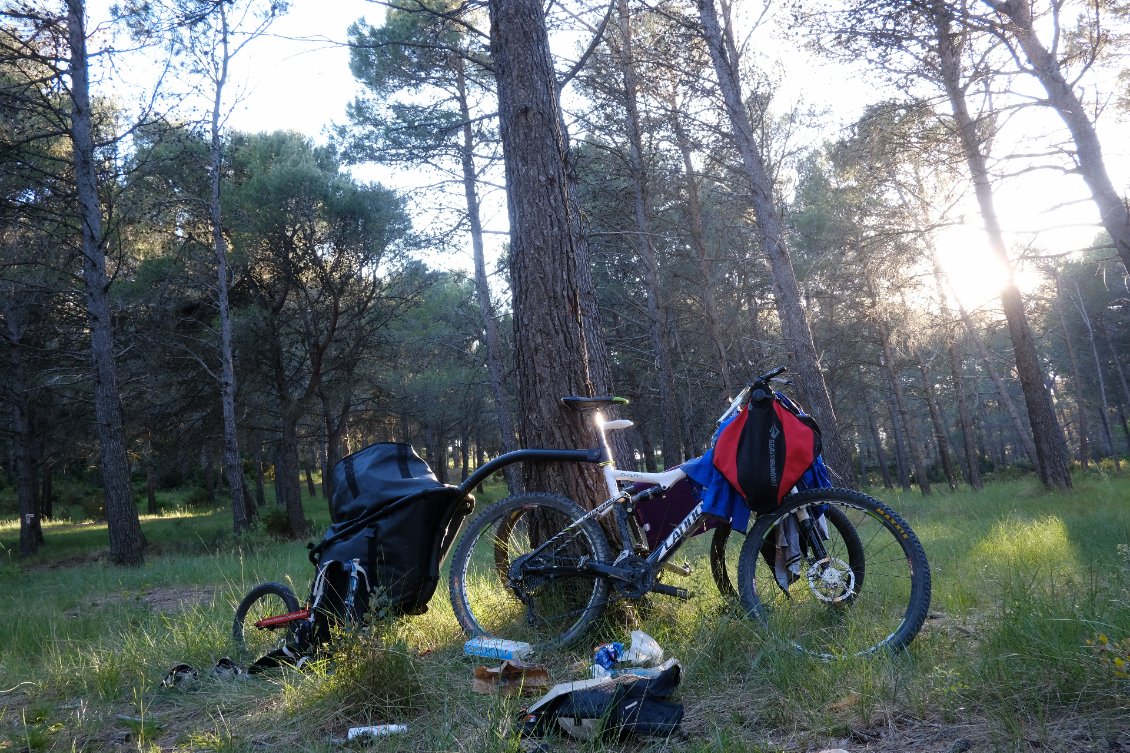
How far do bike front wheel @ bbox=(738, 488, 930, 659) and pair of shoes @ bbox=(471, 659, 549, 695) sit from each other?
2.97 feet

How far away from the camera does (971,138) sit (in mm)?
8852

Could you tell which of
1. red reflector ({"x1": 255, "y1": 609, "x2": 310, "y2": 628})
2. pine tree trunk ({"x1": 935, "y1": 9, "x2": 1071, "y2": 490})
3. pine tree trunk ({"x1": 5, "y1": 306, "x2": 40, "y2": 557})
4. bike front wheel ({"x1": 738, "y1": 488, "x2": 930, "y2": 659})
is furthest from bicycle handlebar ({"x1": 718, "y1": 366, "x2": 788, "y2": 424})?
pine tree trunk ({"x1": 5, "y1": 306, "x2": 40, "y2": 557})

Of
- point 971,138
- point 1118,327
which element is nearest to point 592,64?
point 971,138

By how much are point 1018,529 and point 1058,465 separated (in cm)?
638

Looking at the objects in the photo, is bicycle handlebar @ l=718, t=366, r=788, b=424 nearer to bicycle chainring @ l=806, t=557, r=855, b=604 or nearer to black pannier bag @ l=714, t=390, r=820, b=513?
black pannier bag @ l=714, t=390, r=820, b=513

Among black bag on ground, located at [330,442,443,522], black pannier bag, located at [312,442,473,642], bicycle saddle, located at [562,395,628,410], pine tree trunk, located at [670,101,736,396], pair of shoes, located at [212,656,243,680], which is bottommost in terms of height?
pair of shoes, located at [212,656,243,680]

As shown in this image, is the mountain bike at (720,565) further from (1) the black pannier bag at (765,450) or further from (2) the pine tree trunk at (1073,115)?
(2) the pine tree trunk at (1073,115)

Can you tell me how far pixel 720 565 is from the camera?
11.8 feet

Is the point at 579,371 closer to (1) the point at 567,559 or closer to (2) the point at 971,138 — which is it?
(1) the point at 567,559

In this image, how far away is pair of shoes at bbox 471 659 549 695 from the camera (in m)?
2.76

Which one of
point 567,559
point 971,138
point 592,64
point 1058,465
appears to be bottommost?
point 1058,465

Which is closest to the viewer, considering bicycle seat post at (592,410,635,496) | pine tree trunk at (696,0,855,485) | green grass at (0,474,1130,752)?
green grass at (0,474,1130,752)

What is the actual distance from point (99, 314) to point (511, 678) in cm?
1074

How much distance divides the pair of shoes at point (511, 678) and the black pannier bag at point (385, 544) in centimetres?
66
